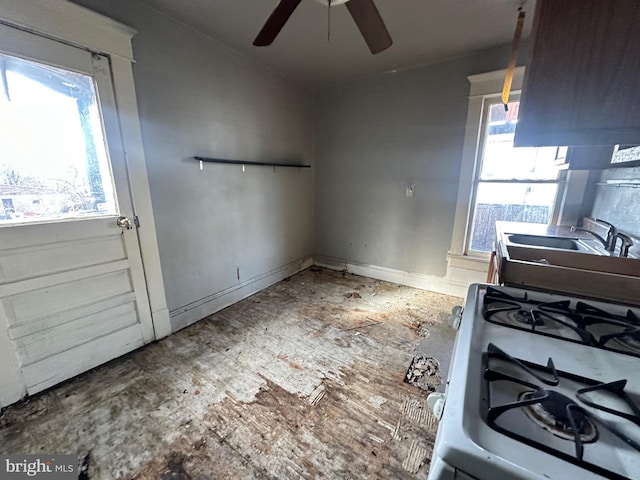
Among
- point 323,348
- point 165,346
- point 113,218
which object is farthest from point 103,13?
point 323,348

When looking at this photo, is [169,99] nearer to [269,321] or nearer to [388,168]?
[269,321]

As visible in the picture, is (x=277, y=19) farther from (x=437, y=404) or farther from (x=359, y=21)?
(x=437, y=404)

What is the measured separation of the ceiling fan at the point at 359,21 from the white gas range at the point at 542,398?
1491 millimetres

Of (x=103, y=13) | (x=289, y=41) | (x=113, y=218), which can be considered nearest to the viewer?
(x=103, y=13)

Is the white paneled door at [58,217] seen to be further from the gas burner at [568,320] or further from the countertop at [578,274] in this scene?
the countertop at [578,274]

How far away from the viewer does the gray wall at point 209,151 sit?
79.3 inches

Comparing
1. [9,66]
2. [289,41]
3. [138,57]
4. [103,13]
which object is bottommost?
[9,66]

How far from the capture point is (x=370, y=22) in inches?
55.7

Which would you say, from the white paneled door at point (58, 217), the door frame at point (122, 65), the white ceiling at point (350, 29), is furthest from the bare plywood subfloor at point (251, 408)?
the white ceiling at point (350, 29)

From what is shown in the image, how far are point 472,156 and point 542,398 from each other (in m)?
2.75

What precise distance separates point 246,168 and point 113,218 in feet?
4.30

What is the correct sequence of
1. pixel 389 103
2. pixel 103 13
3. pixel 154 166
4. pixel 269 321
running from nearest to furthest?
pixel 103 13 → pixel 154 166 → pixel 269 321 → pixel 389 103

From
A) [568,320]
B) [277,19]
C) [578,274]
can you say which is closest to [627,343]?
[568,320]

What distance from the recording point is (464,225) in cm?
290
